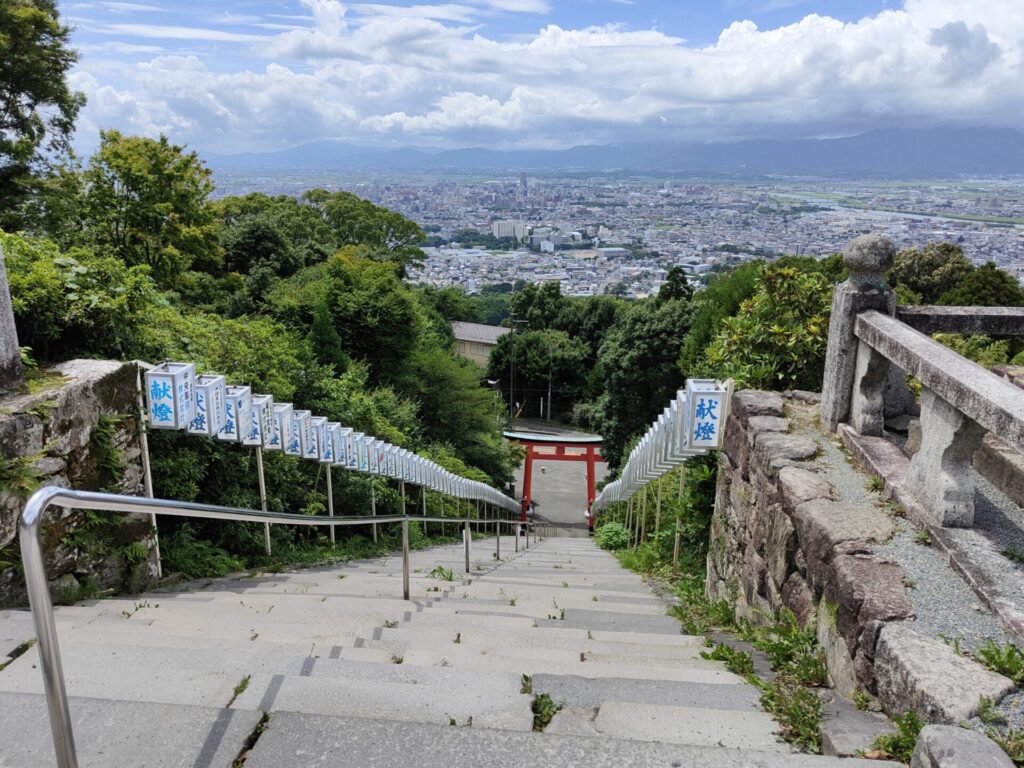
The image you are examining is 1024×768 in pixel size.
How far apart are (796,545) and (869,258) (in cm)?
197

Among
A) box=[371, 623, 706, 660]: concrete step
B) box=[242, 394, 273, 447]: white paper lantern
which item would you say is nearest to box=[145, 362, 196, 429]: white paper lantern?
box=[242, 394, 273, 447]: white paper lantern

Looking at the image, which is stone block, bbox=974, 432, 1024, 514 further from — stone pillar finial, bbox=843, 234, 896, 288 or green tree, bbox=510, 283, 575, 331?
green tree, bbox=510, 283, 575, 331

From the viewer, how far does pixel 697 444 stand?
579 centimetres

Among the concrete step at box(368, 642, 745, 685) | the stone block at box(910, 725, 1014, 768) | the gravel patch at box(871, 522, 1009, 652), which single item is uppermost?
the stone block at box(910, 725, 1014, 768)

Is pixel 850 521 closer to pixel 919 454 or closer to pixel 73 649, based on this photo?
pixel 919 454

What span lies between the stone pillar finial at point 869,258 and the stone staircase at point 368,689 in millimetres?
2569

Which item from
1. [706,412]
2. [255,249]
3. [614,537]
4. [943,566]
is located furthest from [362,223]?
[943,566]

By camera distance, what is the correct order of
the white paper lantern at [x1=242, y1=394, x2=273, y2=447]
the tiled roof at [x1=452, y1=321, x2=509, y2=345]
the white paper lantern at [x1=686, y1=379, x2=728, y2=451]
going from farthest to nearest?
the tiled roof at [x1=452, y1=321, x2=509, y2=345]
the white paper lantern at [x1=242, y1=394, x2=273, y2=447]
the white paper lantern at [x1=686, y1=379, x2=728, y2=451]

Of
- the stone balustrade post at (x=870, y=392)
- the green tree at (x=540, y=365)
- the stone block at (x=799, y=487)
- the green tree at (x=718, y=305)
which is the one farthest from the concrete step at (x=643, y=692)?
the green tree at (x=540, y=365)

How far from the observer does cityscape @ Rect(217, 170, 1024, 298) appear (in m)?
26.4

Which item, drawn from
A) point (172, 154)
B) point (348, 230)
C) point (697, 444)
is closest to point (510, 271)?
point (348, 230)

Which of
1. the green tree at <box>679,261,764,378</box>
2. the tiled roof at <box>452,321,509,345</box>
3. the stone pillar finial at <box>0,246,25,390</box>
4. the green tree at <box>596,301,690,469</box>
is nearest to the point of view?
the stone pillar finial at <box>0,246,25,390</box>

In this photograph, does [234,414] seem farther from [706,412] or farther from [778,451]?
[778,451]

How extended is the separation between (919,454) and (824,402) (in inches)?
58.5
